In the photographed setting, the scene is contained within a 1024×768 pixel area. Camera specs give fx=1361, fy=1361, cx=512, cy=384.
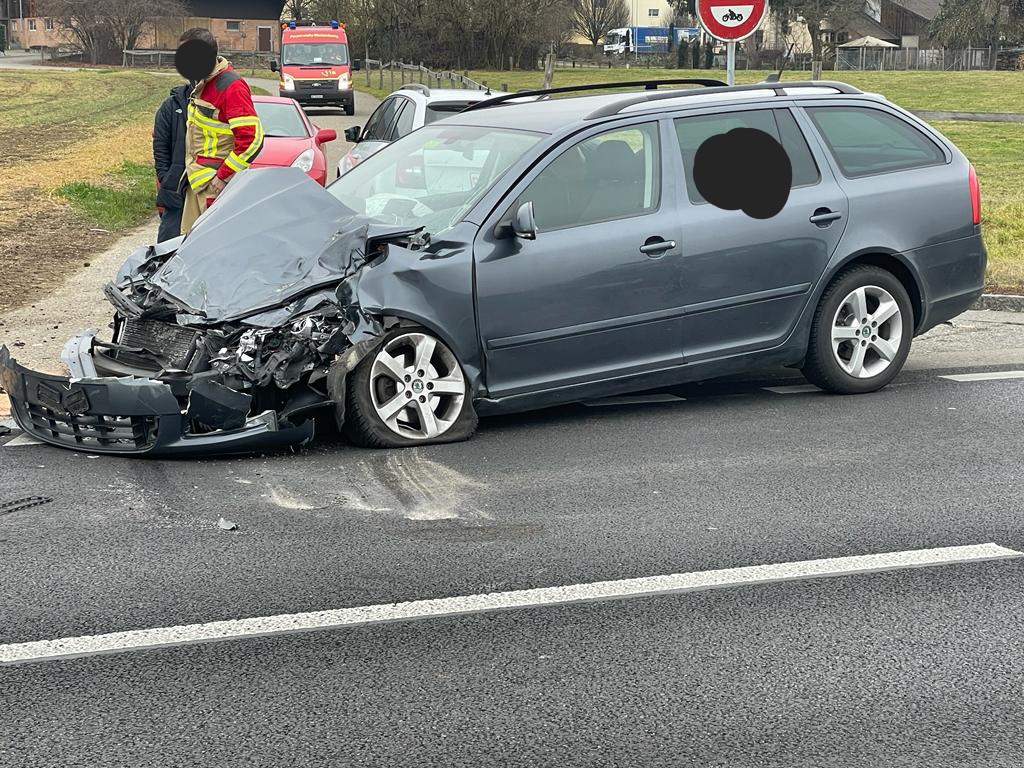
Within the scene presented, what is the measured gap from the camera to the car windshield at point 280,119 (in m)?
15.7

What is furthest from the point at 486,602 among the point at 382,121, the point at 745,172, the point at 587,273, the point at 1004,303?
the point at 382,121

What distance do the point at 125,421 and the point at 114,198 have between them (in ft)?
42.1

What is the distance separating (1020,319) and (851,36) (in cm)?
9530

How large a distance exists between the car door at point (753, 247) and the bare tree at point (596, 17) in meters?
85.6

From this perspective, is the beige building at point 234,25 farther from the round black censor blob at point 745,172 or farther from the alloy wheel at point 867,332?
the alloy wheel at point 867,332

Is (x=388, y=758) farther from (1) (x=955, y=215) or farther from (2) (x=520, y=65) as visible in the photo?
(2) (x=520, y=65)

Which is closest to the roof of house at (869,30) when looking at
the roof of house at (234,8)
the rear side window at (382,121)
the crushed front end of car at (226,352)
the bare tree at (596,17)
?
the bare tree at (596,17)

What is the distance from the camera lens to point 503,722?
11.8 ft

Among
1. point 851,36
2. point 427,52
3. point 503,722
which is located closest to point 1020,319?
point 503,722

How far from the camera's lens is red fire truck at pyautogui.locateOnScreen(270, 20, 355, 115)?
39.8 m

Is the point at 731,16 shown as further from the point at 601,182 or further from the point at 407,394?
the point at 407,394

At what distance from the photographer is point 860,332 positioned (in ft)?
24.5

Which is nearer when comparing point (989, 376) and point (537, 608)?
point (537, 608)

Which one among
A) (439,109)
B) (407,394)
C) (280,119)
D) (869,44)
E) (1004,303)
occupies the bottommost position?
(1004,303)
